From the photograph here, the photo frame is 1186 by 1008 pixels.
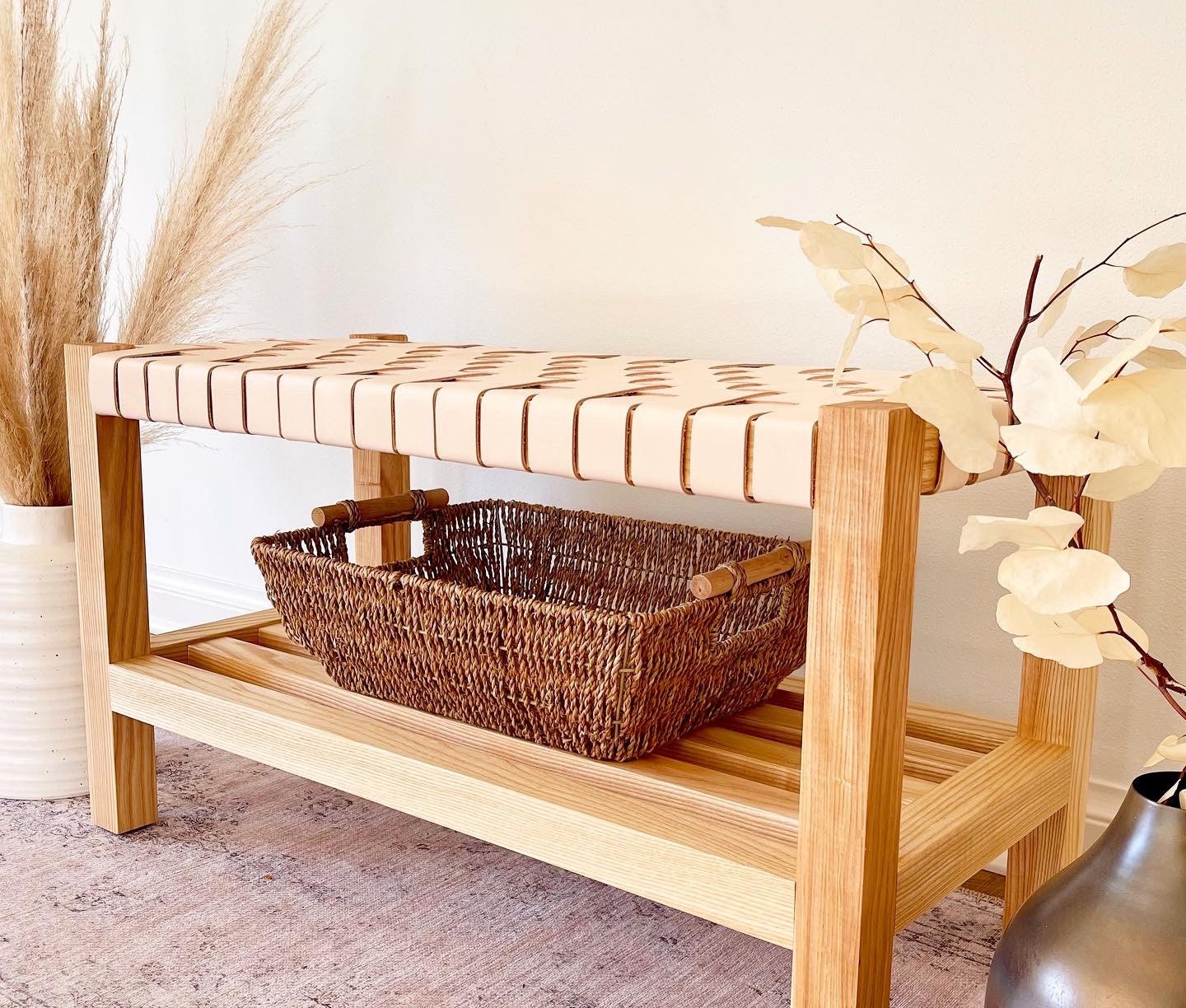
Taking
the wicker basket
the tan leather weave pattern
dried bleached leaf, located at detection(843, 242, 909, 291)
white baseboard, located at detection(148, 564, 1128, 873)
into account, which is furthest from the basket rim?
white baseboard, located at detection(148, 564, 1128, 873)

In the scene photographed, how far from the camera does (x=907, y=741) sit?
103 centimetres

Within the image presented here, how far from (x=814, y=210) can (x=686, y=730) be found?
60 centimetres

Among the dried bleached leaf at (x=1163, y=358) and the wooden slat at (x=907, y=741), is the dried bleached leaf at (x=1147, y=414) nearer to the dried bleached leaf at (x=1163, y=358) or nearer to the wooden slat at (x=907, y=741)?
the dried bleached leaf at (x=1163, y=358)

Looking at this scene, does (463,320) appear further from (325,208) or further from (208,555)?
(208,555)

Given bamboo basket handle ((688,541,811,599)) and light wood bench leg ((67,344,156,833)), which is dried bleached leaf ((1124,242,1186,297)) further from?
light wood bench leg ((67,344,156,833))

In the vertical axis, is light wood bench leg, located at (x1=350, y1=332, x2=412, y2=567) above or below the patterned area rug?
above

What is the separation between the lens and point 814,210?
49.8 inches

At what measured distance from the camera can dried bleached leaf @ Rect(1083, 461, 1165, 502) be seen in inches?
20.7

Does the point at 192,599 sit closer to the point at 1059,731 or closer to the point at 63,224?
the point at 63,224

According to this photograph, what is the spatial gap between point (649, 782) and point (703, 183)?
2.42ft

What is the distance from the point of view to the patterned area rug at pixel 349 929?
0.95 m

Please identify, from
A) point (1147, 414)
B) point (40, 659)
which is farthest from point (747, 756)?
point (40, 659)

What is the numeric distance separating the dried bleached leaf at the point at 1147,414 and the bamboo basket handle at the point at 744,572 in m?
0.44

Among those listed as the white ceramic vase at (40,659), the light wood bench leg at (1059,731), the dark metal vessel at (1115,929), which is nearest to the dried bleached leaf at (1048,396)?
the dark metal vessel at (1115,929)
